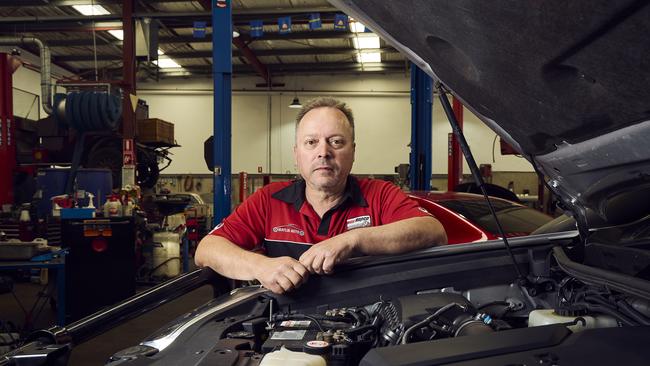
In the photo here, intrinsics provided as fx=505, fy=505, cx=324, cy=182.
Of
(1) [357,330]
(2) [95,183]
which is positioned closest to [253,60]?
(2) [95,183]

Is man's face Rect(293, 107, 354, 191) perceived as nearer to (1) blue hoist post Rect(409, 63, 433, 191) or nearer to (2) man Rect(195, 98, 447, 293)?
(2) man Rect(195, 98, 447, 293)

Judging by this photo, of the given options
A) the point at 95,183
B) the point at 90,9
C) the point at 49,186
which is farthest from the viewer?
the point at 90,9

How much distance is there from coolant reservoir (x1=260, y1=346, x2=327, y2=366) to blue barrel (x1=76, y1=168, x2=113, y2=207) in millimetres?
5166

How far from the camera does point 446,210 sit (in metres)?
3.03

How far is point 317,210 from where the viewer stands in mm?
1862

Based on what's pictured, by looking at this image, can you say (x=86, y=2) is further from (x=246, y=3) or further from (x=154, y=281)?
(x=154, y=281)

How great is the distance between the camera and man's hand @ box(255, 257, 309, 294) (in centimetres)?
136

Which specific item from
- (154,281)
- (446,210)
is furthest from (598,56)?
(154,281)

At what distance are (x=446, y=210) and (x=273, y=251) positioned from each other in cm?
150

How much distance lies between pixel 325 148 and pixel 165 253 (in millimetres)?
4557

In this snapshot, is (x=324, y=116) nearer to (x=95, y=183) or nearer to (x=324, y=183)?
(x=324, y=183)

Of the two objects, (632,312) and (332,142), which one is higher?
(332,142)

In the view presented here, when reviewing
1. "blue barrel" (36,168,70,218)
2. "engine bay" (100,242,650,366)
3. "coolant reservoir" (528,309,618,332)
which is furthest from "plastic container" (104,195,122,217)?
"coolant reservoir" (528,309,618,332)

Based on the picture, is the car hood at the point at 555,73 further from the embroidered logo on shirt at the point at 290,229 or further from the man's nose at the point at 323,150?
the embroidered logo on shirt at the point at 290,229
